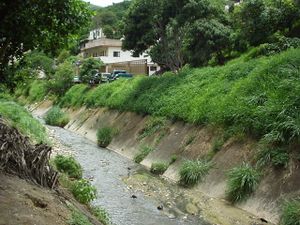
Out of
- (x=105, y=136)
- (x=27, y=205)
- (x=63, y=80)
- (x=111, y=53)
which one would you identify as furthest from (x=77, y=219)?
(x=111, y=53)

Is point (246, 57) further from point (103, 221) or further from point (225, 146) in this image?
point (103, 221)

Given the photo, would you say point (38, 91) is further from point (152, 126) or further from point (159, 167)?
point (159, 167)

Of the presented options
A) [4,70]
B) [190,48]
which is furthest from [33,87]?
[4,70]

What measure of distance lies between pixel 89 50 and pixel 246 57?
57.3 meters

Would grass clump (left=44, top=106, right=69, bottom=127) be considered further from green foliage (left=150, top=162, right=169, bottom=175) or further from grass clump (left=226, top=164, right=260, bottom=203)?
grass clump (left=226, top=164, right=260, bottom=203)

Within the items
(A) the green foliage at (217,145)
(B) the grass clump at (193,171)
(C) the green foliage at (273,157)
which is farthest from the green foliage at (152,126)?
(C) the green foliage at (273,157)

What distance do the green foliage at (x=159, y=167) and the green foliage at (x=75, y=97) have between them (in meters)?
23.6

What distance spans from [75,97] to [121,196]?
30674mm

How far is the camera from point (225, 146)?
1825cm

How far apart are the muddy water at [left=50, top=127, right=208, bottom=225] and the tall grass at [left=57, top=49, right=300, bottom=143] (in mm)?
4019

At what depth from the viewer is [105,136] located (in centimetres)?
2920

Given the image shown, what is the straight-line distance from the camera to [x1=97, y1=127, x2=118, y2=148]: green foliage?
29.1 m

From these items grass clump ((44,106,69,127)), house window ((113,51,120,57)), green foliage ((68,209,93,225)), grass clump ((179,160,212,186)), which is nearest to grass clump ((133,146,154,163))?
grass clump ((179,160,212,186))

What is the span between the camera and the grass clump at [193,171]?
17.5 meters
